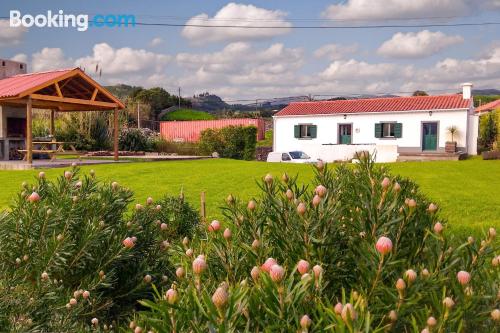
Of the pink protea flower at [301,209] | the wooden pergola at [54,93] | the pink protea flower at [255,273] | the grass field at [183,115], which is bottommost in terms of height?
the pink protea flower at [255,273]

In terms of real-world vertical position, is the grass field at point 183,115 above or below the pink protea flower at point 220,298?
above

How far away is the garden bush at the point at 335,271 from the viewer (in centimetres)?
112

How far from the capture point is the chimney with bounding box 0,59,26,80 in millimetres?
26411

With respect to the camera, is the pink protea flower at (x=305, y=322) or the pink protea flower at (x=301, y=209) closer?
the pink protea flower at (x=305, y=322)

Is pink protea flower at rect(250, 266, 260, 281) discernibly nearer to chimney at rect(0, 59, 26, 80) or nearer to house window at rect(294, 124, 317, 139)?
chimney at rect(0, 59, 26, 80)

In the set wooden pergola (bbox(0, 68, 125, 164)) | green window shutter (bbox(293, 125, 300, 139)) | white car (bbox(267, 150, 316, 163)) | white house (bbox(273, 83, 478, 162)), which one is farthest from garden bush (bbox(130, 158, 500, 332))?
green window shutter (bbox(293, 125, 300, 139))

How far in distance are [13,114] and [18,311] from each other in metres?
22.8

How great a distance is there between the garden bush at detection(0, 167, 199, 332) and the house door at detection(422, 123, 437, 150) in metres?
31.9

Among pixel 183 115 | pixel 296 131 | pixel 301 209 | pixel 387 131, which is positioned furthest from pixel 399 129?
pixel 183 115

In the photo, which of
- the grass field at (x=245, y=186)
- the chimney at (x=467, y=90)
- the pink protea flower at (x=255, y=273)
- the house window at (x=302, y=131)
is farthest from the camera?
the house window at (x=302, y=131)

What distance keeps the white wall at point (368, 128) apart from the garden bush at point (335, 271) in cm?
2932

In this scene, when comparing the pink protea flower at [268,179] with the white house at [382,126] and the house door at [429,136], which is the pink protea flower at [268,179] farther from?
the house door at [429,136]

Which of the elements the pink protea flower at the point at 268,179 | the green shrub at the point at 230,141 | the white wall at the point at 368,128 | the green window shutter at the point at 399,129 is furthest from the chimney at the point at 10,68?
the pink protea flower at the point at 268,179

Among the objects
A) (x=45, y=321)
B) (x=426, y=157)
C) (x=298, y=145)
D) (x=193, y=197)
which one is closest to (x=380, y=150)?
(x=426, y=157)
